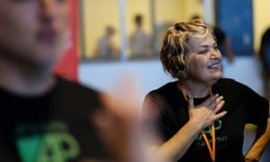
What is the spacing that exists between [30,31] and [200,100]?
1.40 meters

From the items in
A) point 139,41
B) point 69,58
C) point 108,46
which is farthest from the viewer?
point 139,41

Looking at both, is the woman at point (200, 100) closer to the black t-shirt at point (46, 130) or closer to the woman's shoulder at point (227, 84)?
the woman's shoulder at point (227, 84)

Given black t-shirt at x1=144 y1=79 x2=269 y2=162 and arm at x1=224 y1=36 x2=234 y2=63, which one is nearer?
black t-shirt at x1=144 y1=79 x2=269 y2=162

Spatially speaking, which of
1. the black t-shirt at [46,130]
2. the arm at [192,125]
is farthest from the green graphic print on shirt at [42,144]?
the arm at [192,125]

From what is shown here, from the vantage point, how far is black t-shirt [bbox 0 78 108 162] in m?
0.66

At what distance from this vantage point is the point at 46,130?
2.20 ft

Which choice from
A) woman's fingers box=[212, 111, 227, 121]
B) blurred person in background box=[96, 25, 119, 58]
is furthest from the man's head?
blurred person in background box=[96, 25, 119, 58]

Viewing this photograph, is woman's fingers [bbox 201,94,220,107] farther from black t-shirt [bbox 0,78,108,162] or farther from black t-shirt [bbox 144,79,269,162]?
black t-shirt [bbox 0,78,108,162]

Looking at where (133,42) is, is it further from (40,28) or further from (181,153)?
(40,28)

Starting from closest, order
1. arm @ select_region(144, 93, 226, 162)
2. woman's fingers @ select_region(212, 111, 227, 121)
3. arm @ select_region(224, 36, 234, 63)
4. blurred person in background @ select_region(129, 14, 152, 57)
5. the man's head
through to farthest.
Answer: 1. the man's head
2. arm @ select_region(144, 93, 226, 162)
3. woman's fingers @ select_region(212, 111, 227, 121)
4. arm @ select_region(224, 36, 234, 63)
5. blurred person in background @ select_region(129, 14, 152, 57)

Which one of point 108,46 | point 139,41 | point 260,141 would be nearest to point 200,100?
point 260,141

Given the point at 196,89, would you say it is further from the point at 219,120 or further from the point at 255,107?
the point at 255,107

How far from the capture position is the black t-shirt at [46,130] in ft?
2.18

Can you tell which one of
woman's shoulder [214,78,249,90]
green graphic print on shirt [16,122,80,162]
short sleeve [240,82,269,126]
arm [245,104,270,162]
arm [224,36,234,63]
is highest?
green graphic print on shirt [16,122,80,162]
